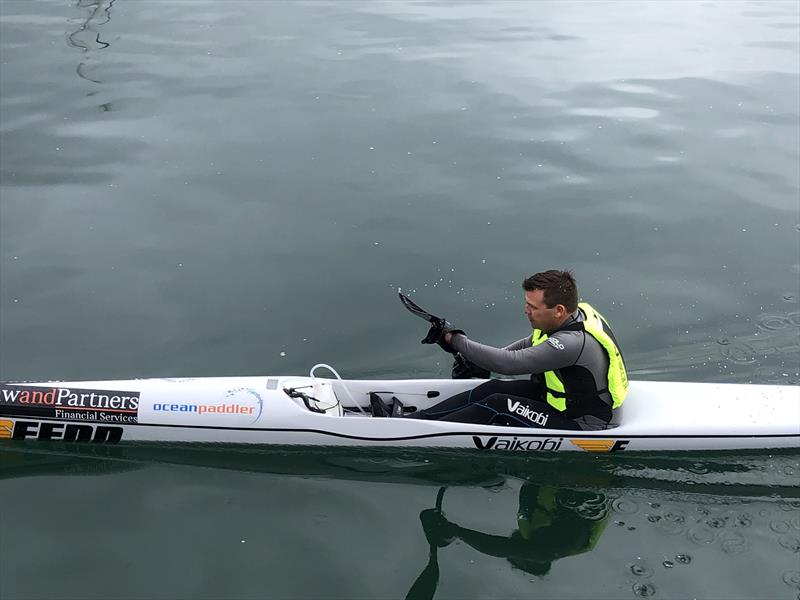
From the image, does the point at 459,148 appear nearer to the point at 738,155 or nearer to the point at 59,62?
the point at 738,155

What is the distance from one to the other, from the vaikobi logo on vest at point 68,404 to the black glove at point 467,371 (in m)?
2.45

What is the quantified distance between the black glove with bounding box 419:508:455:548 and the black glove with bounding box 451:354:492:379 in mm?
1229

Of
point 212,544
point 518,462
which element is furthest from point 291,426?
point 518,462

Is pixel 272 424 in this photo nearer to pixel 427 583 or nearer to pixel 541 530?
pixel 427 583

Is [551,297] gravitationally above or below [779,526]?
above

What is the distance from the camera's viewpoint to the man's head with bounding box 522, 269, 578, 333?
20.4 ft

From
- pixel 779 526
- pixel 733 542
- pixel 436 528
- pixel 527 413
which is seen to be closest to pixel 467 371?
pixel 527 413

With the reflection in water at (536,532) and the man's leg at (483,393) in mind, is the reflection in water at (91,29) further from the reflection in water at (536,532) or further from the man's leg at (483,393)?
the reflection in water at (536,532)

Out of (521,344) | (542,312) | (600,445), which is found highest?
(542,312)

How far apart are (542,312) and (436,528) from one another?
5.46ft

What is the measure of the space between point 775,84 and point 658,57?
6.99ft

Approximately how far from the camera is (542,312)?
20.7 feet

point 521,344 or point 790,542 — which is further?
point 521,344

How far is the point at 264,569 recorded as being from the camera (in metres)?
5.58
